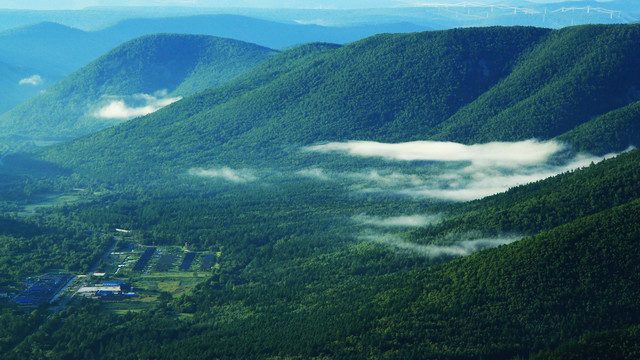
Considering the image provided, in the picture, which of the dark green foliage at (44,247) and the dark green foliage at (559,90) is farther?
the dark green foliage at (559,90)

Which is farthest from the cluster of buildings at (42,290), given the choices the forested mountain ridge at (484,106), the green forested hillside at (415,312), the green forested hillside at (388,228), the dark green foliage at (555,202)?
the forested mountain ridge at (484,106)

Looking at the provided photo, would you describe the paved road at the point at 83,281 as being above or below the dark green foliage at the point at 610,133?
below

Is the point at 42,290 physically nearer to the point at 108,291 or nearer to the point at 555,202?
the point at 108,291

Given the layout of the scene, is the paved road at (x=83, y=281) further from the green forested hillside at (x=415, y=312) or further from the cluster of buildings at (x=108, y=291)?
the green forested hillside at (x=415, y=312)

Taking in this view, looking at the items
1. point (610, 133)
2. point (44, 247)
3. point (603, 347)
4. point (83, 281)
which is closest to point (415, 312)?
point (603, 347)

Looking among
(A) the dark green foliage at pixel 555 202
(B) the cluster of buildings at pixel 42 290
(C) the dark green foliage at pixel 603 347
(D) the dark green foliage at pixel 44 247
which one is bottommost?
(C) the dark green foliage at pixel 603 347

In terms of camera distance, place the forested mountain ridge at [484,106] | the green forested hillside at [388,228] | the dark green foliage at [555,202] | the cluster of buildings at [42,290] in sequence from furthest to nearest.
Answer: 1. the forested mountain ridge at [484,106]
2. the cluster of buildings at [42,290]
3. the dark green foliage at [555,202]
4. the green forested hillside at [388,228]

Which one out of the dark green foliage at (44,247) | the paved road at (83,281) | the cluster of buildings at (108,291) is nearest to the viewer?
the paved road at (83,281)

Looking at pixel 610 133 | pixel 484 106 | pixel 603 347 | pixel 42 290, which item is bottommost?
pixel 603 347

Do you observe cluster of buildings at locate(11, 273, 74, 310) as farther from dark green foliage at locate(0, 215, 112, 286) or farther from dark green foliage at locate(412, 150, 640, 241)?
dark green foliage at locate(412, 150, 640, 241)

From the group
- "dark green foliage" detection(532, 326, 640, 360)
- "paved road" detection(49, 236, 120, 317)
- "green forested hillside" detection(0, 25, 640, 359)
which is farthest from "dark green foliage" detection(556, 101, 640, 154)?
"paved road" detection(49, 236, 120, 317)

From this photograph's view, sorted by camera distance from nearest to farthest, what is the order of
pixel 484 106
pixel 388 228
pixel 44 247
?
pixel 388 228, pixel 44 247, pixel 484 106
